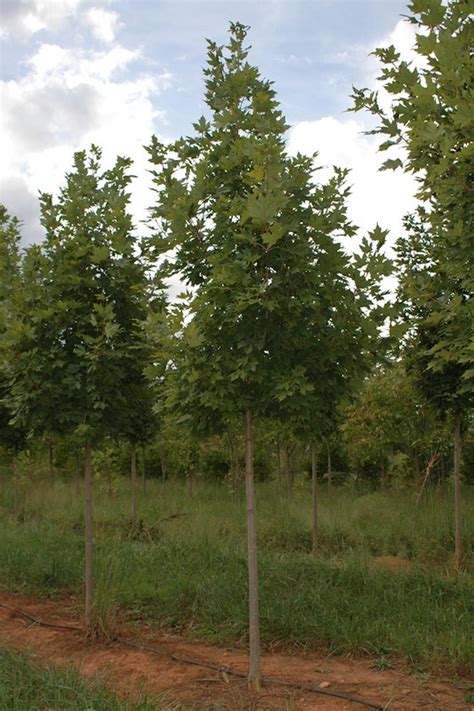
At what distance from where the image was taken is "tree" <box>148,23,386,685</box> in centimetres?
490

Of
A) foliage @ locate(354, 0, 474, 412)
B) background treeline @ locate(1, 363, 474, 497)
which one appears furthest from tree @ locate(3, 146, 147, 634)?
foliage @ locate(354, 0, 474, 412)

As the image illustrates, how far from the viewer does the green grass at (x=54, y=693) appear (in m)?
3.96

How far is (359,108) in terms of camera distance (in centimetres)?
455

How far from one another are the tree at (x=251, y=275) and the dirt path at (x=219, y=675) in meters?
0.36

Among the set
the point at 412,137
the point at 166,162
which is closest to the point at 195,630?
the point at 166,162

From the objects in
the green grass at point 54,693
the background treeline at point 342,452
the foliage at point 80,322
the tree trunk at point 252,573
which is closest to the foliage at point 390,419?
the background treeline at point 342,452

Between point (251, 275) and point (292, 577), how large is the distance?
3.99 metres

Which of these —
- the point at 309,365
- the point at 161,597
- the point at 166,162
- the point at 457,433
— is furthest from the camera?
the point at 457,433

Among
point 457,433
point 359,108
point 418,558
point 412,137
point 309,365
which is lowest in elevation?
point 418,558

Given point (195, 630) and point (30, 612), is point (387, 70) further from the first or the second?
point (30, 612)

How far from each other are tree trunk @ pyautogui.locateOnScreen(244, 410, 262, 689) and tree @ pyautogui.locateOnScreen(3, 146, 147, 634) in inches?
73.2

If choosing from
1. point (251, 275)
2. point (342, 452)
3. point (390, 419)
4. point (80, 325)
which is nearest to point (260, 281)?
point (251, 275)

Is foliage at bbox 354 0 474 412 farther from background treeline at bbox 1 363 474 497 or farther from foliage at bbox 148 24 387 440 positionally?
background treeline at bbox 1 363 474 497

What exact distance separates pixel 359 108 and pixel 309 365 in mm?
1920
